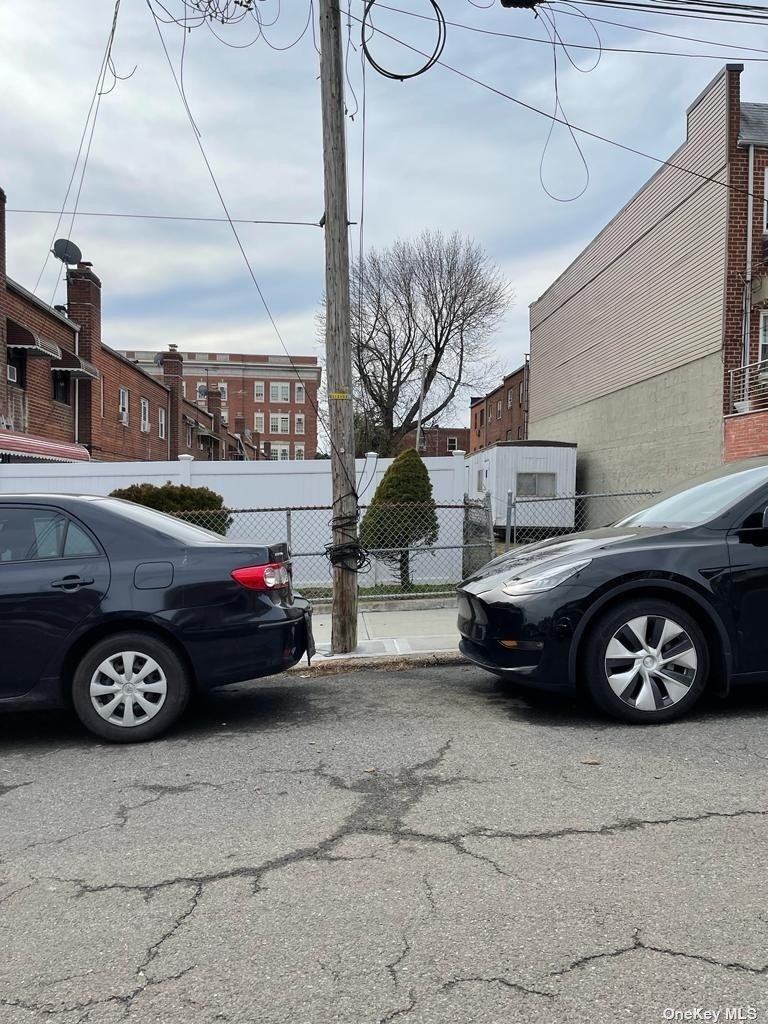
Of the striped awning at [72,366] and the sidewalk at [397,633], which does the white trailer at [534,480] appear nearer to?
the striped awning at [72,366]

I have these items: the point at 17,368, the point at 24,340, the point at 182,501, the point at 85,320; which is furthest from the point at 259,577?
the point at 85,320

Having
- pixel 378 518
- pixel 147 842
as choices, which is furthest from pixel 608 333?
pixel 147 842

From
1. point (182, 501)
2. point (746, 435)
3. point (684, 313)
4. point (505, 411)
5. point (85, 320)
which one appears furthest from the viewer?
point (505, 411)

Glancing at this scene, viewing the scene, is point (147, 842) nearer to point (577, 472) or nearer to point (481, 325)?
point (577, 472)

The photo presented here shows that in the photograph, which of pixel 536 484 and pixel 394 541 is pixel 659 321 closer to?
pixel 536 484

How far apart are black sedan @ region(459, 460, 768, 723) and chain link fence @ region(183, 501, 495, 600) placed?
518 cm

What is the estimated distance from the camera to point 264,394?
3297 inches

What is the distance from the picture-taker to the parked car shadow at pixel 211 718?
4.82 meters

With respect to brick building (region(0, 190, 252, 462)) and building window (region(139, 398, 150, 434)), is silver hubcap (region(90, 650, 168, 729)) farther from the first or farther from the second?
building window (region(139, 398, 150, 434))

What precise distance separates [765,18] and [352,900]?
10374 millimetres

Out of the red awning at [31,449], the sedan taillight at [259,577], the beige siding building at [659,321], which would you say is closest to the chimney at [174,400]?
the red awning at [31,449]

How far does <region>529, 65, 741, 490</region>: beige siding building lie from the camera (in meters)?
17.9

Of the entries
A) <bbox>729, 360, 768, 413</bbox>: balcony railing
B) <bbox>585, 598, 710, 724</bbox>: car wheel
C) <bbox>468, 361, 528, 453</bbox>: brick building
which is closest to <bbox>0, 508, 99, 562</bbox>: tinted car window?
<bbox>585, 598, 710, 724</bbox>: car wheel

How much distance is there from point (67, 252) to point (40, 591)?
22136mm
